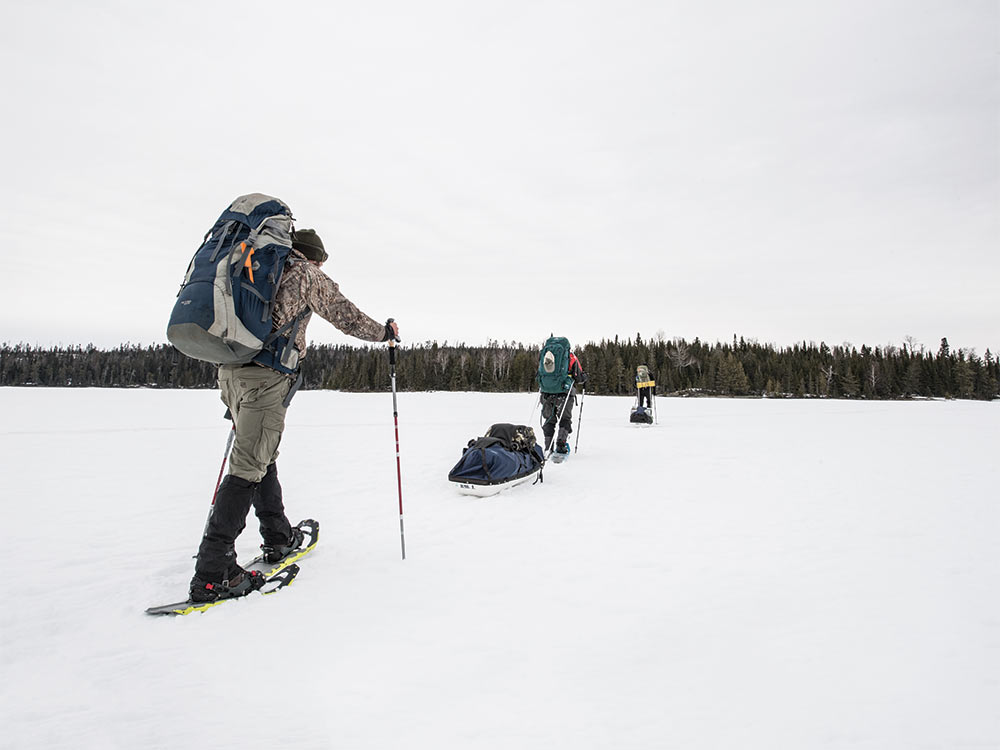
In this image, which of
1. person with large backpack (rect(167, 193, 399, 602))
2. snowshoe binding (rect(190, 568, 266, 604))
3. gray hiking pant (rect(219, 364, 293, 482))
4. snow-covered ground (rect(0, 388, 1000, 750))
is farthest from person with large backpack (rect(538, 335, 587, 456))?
snowshoe binding (rect(190, 568, 266, 604))

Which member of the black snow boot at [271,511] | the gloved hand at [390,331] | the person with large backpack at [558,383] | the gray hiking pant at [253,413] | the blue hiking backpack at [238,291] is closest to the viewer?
the blue hiking backpack at [238,291]

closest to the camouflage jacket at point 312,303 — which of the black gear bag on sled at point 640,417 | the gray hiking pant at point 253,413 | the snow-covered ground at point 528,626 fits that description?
the gray hiking pant at point 253,413

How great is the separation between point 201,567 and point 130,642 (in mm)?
587

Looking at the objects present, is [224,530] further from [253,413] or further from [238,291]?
[238,291]

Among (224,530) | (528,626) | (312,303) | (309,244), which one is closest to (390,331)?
(312,303)

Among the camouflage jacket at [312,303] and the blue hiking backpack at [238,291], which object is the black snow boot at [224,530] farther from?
the camouflage jacket at [312,303]

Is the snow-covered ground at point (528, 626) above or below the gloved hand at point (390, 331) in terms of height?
below

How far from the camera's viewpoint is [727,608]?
10.9ft

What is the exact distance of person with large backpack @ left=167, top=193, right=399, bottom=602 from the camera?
336 centimetres

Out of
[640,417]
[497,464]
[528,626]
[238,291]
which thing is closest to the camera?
[528,626]

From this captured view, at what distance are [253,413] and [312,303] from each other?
0.94 m

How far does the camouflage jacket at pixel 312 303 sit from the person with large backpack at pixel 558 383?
598cm

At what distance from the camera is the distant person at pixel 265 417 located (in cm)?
349

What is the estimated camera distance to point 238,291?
3.41 meters
